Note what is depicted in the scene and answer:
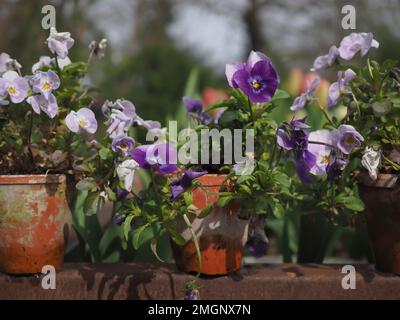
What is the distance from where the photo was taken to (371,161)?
1.15m

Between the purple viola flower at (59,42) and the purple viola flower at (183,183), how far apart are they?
42 cm

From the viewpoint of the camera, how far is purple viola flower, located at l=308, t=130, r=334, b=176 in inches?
45.9

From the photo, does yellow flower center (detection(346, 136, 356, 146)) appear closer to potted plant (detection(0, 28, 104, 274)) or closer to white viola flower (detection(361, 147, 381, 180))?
white viola flower (detection(361, 147, 381, 180))

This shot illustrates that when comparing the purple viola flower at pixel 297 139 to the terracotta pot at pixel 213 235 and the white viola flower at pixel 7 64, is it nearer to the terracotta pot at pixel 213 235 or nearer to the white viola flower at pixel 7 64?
the terracotta pot at pixel 213 235

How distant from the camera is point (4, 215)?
1.21 metres

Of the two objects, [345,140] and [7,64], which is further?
[7,64]

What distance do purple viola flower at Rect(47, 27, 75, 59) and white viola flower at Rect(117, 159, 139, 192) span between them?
32 cm

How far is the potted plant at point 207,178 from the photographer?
44.4 inches

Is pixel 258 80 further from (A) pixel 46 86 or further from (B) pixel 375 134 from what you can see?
(A) pixel 46 86

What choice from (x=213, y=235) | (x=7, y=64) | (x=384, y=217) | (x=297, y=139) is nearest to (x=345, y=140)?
(x=297, y=139)

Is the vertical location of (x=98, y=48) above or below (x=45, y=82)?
above

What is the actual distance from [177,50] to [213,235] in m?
4.87
